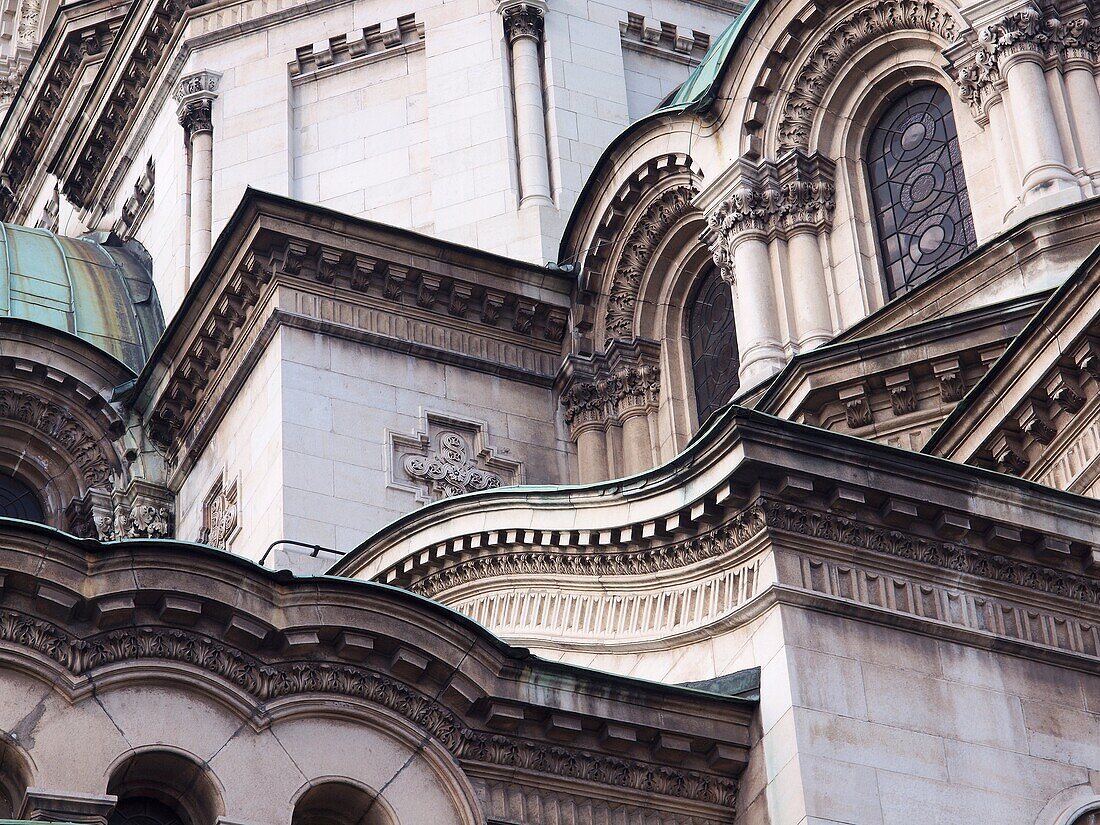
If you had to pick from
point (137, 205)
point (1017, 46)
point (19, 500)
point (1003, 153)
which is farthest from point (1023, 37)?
point (137, 205)

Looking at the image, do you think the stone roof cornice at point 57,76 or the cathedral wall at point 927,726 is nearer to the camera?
the cathedral wall at point 927,726

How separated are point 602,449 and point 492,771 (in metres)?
12.2

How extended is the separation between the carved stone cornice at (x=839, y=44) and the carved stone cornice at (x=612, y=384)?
3143mm

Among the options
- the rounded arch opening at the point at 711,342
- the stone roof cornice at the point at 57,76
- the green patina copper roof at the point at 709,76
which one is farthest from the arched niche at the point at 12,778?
the stone roof cornice at the point at 57,76

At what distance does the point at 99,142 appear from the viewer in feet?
124

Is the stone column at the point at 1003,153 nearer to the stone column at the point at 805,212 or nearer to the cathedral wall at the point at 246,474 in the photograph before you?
the stone column at the point at 805,212

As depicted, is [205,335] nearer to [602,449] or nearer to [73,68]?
[602,449]

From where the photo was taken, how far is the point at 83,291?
34812mm

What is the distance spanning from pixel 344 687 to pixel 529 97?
17313mm

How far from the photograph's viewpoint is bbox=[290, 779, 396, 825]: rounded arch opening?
1531cm

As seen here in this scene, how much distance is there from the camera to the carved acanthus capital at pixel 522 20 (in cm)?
3244

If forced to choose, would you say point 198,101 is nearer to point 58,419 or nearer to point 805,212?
point 58,419

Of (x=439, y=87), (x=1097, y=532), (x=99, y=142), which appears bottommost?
(x=1097, y=532)

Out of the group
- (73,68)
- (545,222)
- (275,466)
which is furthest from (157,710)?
(73,68)
